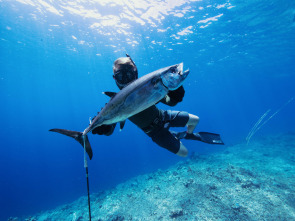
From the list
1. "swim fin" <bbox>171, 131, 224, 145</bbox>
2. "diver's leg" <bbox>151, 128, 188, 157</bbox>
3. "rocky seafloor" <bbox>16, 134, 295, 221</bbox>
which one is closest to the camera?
"diver's leg" <bbox>151, 128, 188, 157</bbox>

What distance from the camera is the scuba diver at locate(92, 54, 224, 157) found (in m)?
3.01

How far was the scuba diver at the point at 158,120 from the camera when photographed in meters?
3.01

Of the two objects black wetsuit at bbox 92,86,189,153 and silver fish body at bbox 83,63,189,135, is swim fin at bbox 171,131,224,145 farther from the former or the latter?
silver fish body at bbox 83,63,189,135

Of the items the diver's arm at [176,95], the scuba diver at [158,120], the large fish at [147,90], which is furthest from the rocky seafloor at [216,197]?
the large fish at [147,90]

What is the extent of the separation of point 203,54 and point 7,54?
32484mm

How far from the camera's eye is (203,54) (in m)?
27.3

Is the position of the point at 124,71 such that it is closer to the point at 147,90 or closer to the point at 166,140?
the point at 147,90

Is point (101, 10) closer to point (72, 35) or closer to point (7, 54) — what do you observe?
point (72, 35)

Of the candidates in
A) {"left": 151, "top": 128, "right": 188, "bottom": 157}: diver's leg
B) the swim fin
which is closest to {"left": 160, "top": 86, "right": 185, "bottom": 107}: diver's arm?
{"left": 151, "top": 128, "right": 188, "bottom": 157}: diver's leg

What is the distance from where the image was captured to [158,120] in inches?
160

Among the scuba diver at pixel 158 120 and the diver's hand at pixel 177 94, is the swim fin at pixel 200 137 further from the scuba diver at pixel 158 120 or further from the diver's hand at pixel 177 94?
the diver's hand at pixel 177 94

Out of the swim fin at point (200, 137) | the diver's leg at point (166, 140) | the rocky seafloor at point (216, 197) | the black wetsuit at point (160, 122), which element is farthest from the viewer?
the rocky seafloor at point (216, 197)

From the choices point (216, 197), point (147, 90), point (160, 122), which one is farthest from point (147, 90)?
point (216, 197)

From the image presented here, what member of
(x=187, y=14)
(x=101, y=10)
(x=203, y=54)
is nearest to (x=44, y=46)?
(x=101, y=10)
